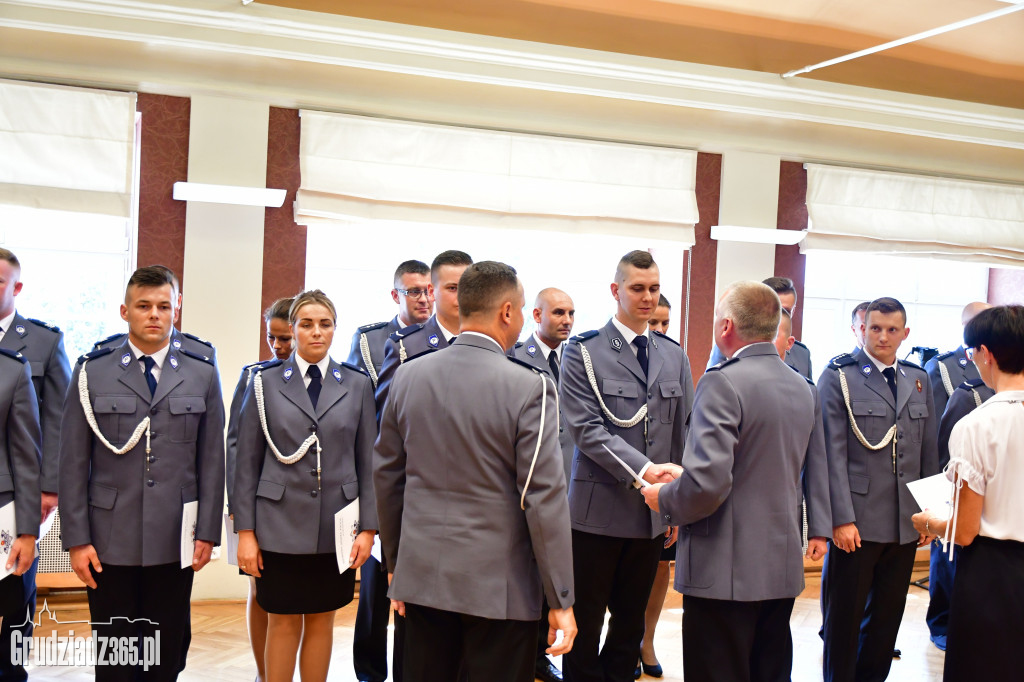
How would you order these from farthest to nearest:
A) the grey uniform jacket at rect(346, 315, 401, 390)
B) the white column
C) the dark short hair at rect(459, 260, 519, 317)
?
1. the white column
2. the grey uniform jacket at rect(346, 315, 401, 390)
3. the dark short hair at rect(459, 260, 519, 317)

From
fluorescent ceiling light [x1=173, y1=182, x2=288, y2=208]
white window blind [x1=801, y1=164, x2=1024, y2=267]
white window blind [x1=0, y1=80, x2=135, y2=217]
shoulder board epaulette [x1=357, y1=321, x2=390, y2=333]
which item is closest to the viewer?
shoulder board epaulette [x1=357, y1=321, x2=390, y2=333]

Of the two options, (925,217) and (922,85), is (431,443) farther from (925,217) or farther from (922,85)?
(925,217)

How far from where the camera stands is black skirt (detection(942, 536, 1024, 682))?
8.59 feet

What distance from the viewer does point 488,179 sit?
235 inches

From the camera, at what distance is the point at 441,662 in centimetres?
253

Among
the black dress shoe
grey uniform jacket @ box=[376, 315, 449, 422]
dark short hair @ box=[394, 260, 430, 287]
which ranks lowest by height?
the black dress shoe

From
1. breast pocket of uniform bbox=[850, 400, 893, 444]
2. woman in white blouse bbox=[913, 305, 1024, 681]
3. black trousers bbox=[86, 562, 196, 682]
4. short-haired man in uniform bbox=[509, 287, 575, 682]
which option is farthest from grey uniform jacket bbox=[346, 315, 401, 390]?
woman in white blouse bbox=[913, 305, 1024, 681]

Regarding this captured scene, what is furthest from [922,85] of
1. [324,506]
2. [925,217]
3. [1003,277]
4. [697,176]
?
[324,506]

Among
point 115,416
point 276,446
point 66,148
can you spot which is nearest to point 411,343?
point 276,446

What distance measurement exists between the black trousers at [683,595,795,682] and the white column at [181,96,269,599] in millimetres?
3502

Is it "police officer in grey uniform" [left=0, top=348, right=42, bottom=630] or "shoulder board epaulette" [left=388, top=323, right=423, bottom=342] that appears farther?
"shoulder board epaulette" [left=388, top=323, right=423, bottom=342]

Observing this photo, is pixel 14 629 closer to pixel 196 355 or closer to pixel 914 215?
pixel 196 355

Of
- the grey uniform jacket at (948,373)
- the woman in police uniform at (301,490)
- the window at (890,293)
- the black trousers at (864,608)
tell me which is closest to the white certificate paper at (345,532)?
the woman in police uniform at (301,490)

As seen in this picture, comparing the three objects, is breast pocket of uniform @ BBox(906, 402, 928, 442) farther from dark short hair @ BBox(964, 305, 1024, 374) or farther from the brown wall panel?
the brown wall panel
